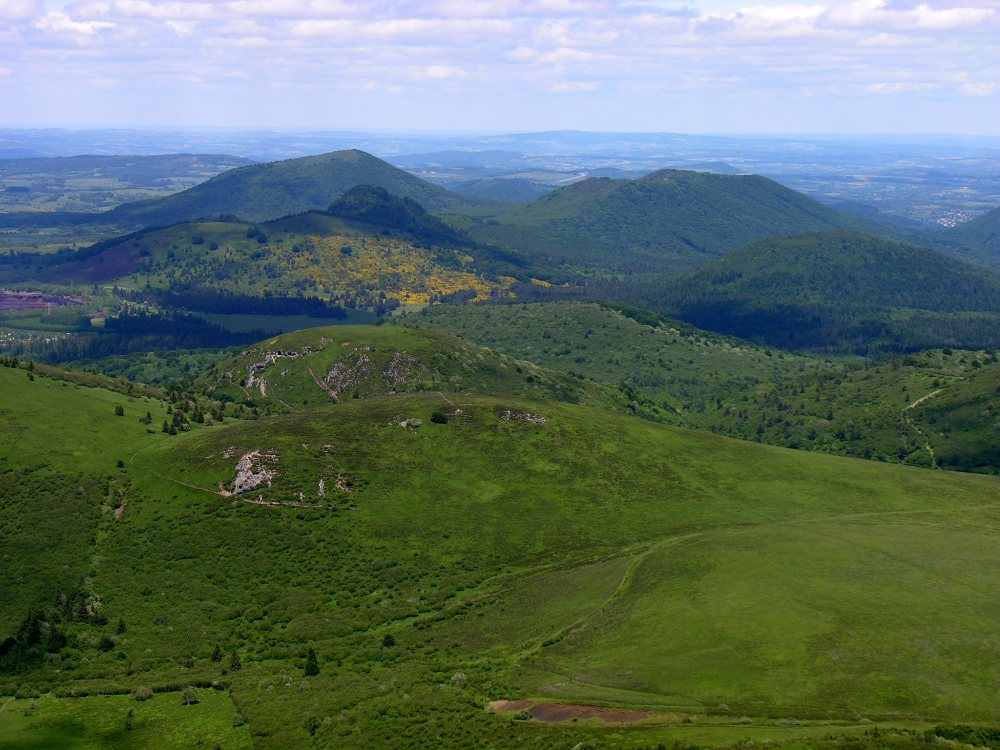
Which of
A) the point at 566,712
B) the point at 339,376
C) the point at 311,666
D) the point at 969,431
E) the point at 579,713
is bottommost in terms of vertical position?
the point at 969,431

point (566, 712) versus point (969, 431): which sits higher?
point (566, 712)

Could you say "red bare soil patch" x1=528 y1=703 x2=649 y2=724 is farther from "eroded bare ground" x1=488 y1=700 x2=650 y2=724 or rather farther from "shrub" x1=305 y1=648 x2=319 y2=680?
"shrub" x1=305 y1=648 x2=319 y2=680

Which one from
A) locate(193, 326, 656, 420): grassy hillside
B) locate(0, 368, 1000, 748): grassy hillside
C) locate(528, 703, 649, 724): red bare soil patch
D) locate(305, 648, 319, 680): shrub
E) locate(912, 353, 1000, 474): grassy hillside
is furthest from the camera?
locate(193, 326, 656, 420): grassy hillside

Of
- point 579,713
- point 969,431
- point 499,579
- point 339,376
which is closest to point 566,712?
point 579,713

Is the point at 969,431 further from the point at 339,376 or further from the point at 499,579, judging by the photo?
the point at 499,579

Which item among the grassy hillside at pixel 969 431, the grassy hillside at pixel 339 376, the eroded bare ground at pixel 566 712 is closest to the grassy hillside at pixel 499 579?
the eroded bare ground at pixel 566 712

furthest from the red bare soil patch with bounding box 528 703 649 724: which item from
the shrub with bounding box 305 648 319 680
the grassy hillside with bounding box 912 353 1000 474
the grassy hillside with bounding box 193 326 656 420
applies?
the grassy hillside with bounding box 912 353 1000 474

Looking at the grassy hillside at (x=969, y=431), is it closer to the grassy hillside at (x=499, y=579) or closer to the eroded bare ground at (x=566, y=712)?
the grassy hillside at (x=499, y=579)

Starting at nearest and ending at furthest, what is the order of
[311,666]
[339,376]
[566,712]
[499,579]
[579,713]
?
[579,713]
[566,712]
[311,666]
[499,579]
[339,376]

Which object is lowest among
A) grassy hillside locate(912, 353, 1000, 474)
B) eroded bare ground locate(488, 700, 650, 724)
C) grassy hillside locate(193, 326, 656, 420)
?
grassy hillside locate(912, 353, 1000, 474)
